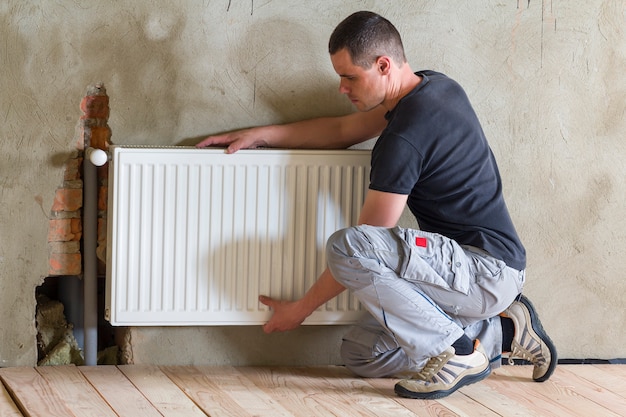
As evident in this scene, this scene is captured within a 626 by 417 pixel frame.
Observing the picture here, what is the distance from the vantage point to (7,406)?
2.36m

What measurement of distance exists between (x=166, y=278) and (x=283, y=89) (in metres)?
0.71

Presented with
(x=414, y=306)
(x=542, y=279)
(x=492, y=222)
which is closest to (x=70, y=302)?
(x=414, y=306)

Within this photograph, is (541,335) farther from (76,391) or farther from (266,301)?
(76,391)

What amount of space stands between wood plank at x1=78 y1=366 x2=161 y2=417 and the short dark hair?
1.14 m

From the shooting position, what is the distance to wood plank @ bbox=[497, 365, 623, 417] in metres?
2.49

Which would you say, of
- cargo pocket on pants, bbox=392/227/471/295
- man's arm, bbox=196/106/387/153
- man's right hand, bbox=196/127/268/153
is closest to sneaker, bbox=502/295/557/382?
cargo pocket on pants, bbox=392/227/471/295

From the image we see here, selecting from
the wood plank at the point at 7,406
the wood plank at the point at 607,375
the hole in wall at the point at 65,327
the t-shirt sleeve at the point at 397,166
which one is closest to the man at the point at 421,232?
the t-shirt sleeve at the point at 397,166

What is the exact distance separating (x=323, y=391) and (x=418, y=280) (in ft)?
1.46

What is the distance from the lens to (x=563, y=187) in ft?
9.75

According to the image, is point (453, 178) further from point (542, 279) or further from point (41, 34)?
point (41, 34)

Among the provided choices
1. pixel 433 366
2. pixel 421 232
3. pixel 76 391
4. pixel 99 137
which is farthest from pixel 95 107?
pixel 433 366

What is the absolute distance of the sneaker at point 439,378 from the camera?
8.32 ft

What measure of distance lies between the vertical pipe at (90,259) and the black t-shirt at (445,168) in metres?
0.90

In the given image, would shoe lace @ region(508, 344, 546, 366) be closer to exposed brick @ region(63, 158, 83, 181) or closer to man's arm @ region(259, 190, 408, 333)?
man's arm @ region(259, 190, 408, 333)
